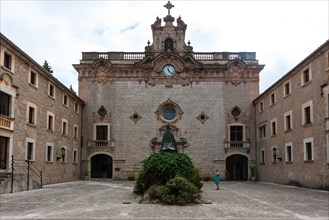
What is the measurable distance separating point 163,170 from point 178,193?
8.52 feet

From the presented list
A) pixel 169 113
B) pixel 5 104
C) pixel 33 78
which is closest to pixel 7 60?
pixel 5 104

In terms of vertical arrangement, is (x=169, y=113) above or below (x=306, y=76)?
below

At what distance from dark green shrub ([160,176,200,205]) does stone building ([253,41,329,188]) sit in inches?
394

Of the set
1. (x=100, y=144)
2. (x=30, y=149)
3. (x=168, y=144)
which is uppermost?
(x=100, y=144)

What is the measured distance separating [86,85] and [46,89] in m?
9.77

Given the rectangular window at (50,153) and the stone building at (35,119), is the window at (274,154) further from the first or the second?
the rectangular window at (50,153)

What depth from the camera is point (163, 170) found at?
1766 cm

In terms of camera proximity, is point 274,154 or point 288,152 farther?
point 274,154

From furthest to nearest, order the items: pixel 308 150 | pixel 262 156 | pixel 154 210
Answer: pixel 262 156, pixel 308 150, pixel 154 210

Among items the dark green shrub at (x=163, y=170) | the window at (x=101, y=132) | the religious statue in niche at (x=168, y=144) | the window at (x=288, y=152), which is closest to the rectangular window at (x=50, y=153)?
the window at (x=101, y=132)

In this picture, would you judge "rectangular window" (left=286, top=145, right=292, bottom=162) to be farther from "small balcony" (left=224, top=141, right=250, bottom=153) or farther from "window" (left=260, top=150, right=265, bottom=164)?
"small balcony" (left=224, top=141, right=250, bottom=153)

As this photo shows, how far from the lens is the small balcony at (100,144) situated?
3628 cm

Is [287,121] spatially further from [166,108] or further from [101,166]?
[101,166]

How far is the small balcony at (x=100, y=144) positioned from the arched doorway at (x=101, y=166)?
1265 mm
